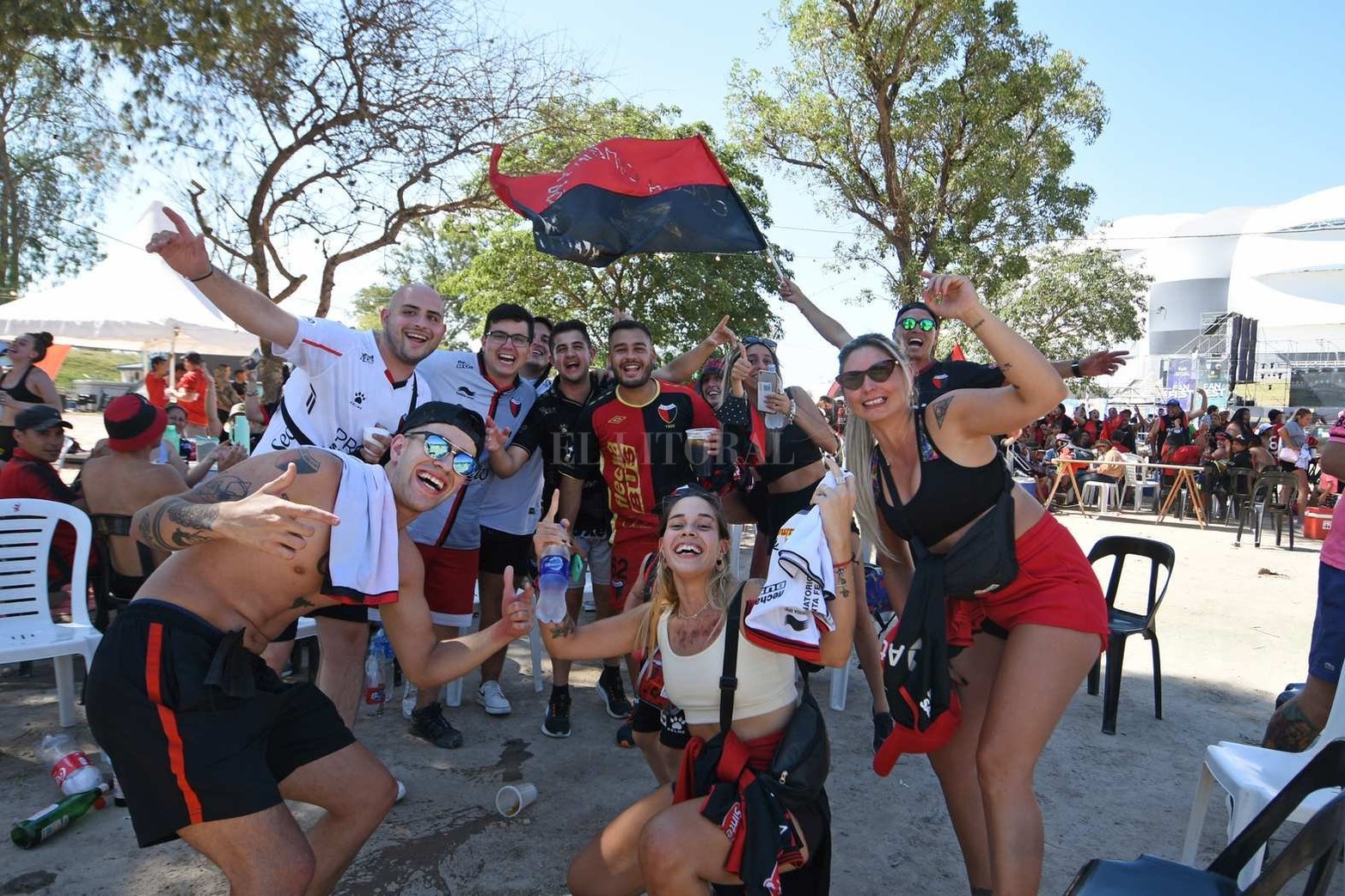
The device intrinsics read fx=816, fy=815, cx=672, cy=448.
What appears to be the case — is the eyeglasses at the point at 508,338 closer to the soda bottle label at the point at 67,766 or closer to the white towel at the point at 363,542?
the white towel at the point at 363,542

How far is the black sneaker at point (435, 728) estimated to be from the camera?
13.8 feet

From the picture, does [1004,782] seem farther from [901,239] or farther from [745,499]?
[901,239]

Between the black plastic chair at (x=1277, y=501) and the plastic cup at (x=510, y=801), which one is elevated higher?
the black plastic chair at (x=1277, y=501)

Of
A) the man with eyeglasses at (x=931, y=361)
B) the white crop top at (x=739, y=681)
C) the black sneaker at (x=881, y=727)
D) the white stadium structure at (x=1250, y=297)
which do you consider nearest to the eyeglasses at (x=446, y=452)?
the white crop top at (x=739, y=681)

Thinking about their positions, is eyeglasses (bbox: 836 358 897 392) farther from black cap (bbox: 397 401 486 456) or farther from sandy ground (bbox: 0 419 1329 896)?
sandy ground (bbox: 0 419 1329 896)

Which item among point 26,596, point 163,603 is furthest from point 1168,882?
point 26,596

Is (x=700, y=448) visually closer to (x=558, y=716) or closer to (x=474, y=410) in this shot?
(x=474, y=410)

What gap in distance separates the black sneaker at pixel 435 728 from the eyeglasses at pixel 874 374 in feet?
9.21

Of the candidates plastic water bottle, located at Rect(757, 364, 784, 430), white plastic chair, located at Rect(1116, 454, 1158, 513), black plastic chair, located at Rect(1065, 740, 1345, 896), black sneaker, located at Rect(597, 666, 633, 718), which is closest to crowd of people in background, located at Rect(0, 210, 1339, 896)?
black plastic chair, located at Rect(1065, 740, 1345, 896)

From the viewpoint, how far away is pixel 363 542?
240 cm

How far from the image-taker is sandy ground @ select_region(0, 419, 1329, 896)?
3055 mm

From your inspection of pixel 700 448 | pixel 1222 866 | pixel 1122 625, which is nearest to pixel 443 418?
pixel 700 448

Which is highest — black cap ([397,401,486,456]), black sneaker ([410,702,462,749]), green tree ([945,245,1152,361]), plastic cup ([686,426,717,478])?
green tree ([945,245,1152,361])

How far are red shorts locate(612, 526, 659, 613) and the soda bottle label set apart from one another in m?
2.48
